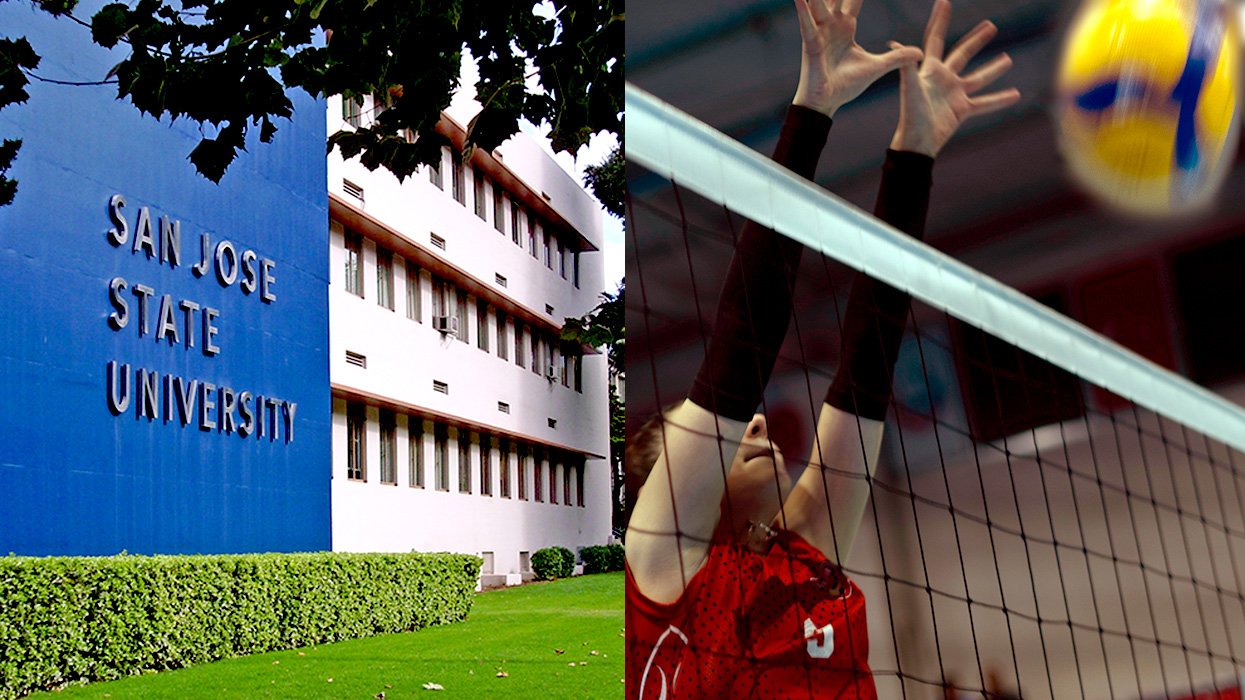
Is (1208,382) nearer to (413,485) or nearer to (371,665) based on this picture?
(371,665)

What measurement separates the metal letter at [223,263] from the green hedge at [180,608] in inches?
127

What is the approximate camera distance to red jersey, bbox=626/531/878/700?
52.0 inches

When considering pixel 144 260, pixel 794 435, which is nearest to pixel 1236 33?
pixel 794 435

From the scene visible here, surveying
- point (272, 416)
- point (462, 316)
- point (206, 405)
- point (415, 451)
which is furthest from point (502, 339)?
point (206, 405)

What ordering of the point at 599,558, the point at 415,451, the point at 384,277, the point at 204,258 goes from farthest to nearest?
the point at 599,558 → the point at 415,451 → the point at 384,277 → the point at 204,258

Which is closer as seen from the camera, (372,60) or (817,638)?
(817,638)

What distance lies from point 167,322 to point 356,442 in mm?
8038

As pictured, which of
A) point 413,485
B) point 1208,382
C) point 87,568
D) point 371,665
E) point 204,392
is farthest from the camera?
point 413,485

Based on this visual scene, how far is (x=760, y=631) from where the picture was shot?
1338 mm

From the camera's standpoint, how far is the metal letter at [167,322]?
12.9 metres

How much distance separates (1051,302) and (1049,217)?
0.09m

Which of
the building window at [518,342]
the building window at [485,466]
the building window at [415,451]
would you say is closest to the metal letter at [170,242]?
the building window at [415,451]

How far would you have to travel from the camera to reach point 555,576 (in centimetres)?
3019

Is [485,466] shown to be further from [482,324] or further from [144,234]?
[144,234]
